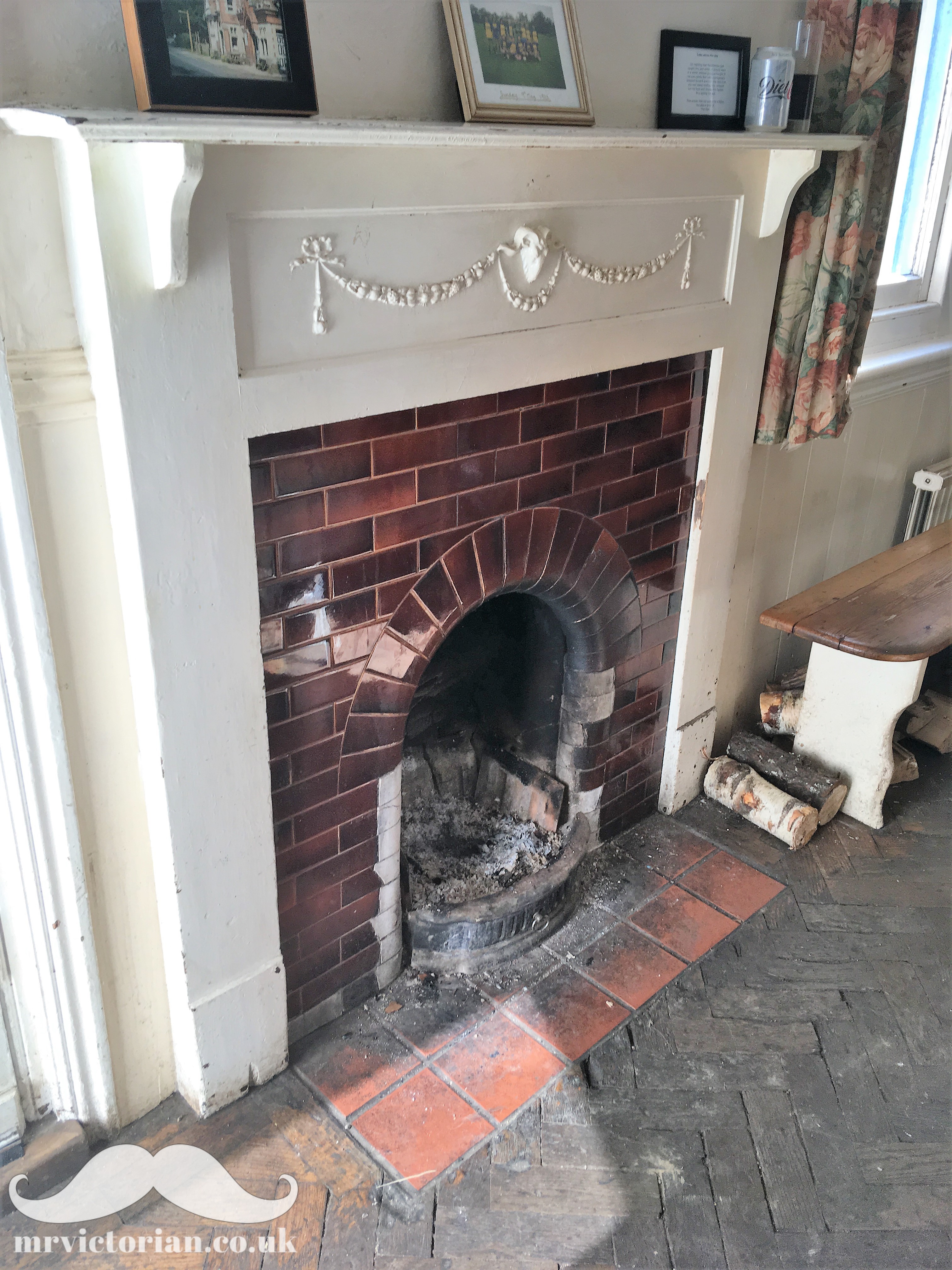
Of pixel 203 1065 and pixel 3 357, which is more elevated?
pixel 3 357

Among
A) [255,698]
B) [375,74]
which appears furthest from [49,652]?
[375,74]

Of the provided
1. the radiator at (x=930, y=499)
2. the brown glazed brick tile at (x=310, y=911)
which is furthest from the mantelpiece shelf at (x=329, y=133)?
the radiator at (x=930, y=499)

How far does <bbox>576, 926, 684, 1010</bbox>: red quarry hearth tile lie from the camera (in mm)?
2363

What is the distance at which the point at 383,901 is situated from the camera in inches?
88.2

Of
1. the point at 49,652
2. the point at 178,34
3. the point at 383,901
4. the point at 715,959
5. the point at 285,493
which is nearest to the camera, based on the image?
the point at 178,34

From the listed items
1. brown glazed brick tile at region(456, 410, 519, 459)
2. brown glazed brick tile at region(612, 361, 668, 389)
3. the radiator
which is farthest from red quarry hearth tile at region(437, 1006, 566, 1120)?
the radiator

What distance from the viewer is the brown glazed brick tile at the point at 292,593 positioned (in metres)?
1.78

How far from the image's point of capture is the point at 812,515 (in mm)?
3250

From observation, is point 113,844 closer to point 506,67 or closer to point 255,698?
point 255,698

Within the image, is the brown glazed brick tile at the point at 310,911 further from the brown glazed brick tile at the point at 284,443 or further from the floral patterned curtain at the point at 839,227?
the floral patterned curtain at the point at 839,227

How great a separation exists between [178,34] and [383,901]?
5.62 feet

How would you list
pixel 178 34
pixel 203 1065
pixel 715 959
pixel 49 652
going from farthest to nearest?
pixel 715 959, pixel 203 1065, pixel 49 652, pixel 178 34

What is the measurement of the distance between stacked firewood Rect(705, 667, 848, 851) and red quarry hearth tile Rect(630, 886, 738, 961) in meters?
0.40

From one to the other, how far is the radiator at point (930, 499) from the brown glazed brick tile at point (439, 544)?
2.25 m
